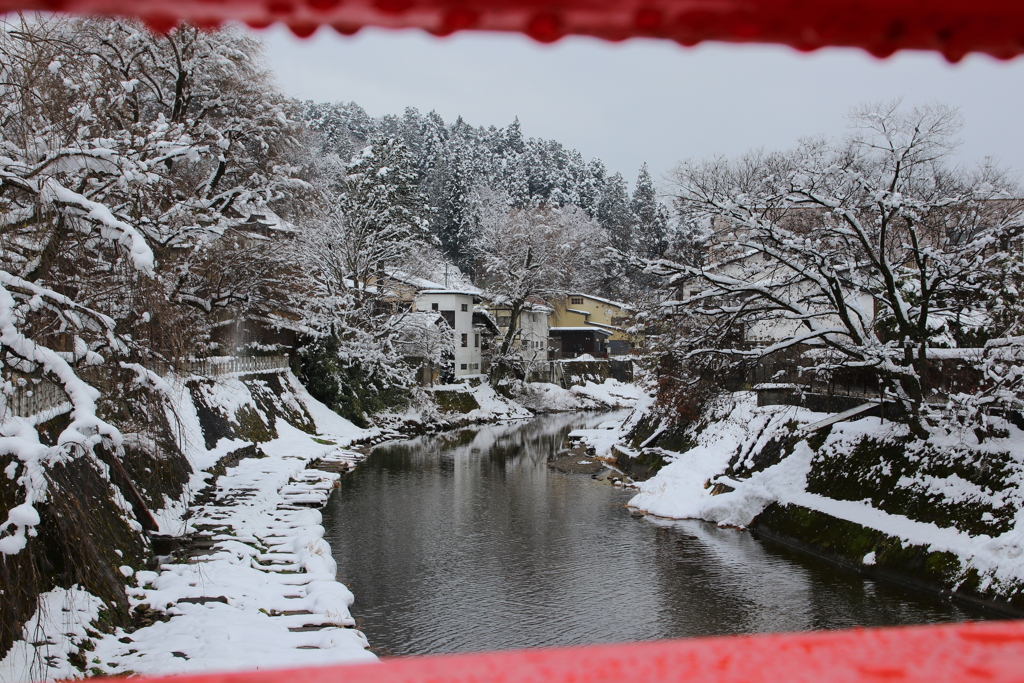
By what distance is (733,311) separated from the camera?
715 inches

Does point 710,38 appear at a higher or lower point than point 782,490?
higher

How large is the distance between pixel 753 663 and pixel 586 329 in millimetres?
62297

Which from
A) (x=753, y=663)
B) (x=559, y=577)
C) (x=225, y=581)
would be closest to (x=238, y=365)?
(x=225, y=581)

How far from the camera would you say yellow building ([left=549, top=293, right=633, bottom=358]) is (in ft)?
207

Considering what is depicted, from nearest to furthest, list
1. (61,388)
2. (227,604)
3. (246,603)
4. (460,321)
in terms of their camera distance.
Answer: (61,388)
(227,604)
(246,603)
(460,321)

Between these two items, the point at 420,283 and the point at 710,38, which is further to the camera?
the point at 420,283

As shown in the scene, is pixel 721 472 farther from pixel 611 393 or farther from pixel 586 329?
pixel 586 329

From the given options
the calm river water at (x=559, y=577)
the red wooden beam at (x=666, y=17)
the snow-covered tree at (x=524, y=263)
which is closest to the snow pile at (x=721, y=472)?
the calm river water at (x=559, y=577)

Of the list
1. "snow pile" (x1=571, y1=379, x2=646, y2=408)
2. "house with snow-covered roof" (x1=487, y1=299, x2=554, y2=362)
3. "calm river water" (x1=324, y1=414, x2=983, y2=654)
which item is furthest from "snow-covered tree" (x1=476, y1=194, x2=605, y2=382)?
"calm river water" (x1=324, y1=414, x2=983, y2=654)

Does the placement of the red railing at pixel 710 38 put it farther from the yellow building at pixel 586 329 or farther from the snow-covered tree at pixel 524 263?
the yellow building at pixel 586 329

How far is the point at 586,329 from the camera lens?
6322 cm

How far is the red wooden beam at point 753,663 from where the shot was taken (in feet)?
3.79

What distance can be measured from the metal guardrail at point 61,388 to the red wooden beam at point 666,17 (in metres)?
6.28

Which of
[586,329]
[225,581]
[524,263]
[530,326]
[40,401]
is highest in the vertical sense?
[524,263]
